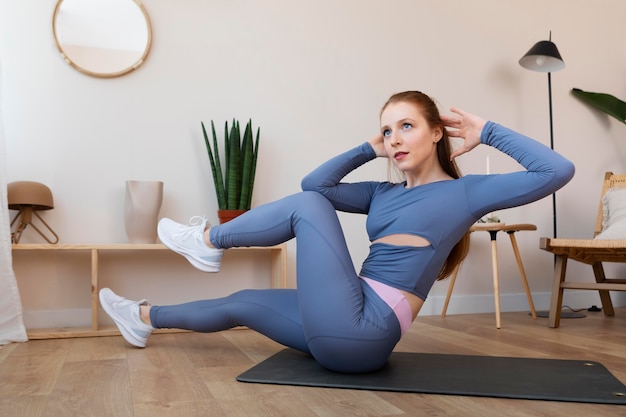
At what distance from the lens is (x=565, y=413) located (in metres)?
1.40

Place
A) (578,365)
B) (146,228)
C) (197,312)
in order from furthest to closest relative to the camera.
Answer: (146,228) < (197,312) < (578,365)

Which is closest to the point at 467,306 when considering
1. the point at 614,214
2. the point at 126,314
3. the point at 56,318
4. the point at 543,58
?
the point at 614,214

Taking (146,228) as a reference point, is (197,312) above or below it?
below

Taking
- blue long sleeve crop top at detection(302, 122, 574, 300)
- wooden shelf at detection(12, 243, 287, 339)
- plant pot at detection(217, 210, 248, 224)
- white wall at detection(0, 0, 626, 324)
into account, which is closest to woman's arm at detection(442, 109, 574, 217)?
blue long sleeve crop top at detection(302, 122, 574, 300)

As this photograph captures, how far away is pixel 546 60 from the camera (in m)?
3.76

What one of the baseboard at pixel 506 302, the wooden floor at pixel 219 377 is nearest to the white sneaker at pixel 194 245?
the wooden floor at pixel 219 377

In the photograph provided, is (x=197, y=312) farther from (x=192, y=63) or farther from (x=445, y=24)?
(x=445, y=24)

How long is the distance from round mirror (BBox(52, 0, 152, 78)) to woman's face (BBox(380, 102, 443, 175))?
68.7 inches

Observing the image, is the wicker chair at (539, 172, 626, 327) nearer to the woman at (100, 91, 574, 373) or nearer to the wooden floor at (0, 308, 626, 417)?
the wooden floor at (0, 308, 626, 417)

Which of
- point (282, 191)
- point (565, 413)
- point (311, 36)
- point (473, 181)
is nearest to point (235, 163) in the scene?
point (282, 191)

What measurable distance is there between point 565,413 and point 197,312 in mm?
1218

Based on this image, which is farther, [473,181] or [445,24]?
Result: [445,24]

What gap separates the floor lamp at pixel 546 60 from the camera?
3.62 meters

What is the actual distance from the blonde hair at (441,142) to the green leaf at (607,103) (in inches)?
105
